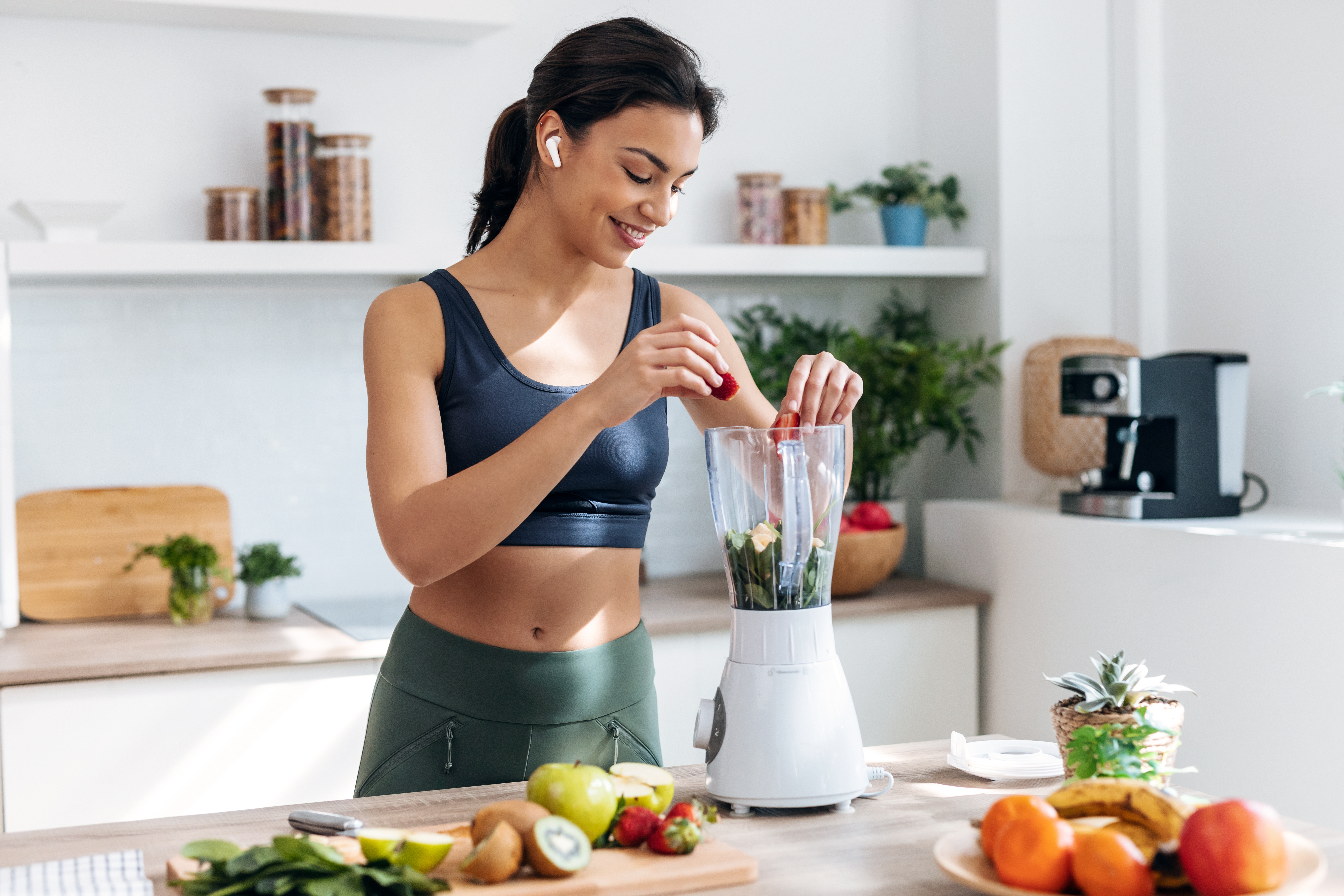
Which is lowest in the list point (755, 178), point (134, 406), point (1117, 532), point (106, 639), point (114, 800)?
point (114, 800)

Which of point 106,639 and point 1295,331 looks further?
point 1295,331

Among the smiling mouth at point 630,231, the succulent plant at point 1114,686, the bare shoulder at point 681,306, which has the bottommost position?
the succulent plant at point 1114,686

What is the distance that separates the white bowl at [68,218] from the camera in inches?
95.2

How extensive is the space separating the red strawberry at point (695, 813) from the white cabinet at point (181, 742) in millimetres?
1309

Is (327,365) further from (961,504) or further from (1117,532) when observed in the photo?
(1117,532)

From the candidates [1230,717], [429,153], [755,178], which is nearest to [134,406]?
[429,153]

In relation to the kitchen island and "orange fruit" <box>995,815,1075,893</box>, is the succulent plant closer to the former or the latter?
"orange fruit" <box>995,815,1075,893</box>

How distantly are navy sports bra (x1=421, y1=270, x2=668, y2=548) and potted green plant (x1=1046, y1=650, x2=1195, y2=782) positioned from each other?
20.7 inches

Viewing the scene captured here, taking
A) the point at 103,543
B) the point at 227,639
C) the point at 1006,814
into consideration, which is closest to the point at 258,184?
the point at 103,543

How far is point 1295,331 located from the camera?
264 centimetres

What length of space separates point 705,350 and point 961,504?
6.09 feet

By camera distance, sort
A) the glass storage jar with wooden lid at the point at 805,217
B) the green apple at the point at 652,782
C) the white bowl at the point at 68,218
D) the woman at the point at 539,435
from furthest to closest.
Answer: the glass storage jar with wooden lid at the point at 805,217 < the white bowl at the point at 68,218 < the woman at the point at 539,435 < the green apple at the point at 652,782

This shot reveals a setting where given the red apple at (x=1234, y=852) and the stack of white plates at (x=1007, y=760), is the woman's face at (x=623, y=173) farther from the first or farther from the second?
the red apple at (x=1234, y=852)

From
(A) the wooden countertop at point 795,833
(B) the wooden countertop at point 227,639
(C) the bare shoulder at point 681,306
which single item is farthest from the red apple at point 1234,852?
(B) the wooden countertop at point 227,639
